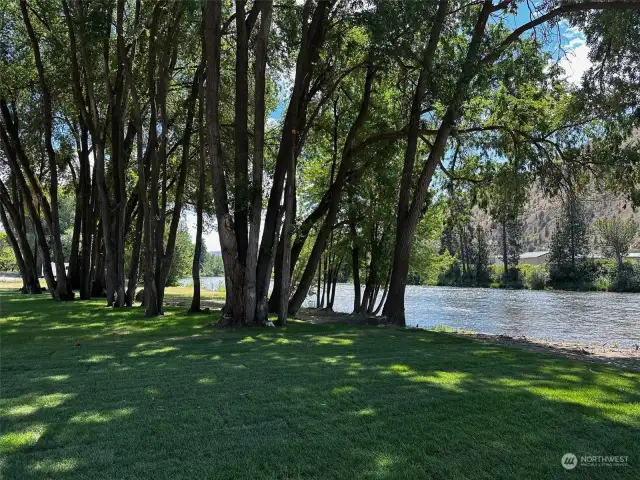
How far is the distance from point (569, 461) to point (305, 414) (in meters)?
Result: 1.82

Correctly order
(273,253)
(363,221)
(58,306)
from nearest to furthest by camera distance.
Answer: (273,253)
(58,306)
(363,221)

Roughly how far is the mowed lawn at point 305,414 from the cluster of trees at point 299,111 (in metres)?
4.87

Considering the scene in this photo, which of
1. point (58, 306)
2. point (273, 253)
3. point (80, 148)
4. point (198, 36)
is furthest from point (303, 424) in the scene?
point (80, 148)

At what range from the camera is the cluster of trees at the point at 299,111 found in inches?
403

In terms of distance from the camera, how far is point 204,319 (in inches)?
483

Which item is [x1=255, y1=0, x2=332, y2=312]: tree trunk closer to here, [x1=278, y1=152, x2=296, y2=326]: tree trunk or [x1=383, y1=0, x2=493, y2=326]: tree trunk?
[x1=278, y1=152, x2=296, y2=326]: tree trunk

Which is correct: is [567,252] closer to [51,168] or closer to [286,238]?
[286,238]

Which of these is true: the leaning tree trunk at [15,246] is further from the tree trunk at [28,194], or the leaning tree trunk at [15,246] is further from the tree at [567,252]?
the tree at [567,252]

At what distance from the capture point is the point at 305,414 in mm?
3848

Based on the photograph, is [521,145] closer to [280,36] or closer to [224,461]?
[280,36]

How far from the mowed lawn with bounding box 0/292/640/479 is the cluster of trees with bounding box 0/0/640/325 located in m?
4.87

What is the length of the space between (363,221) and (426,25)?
7753 mm

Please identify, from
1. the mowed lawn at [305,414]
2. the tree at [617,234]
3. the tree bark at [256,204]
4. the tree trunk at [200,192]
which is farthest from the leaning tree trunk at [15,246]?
the tree at [617,234]

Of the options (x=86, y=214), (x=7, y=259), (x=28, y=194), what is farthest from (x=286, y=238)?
(x=7, y=259)
